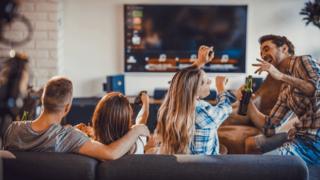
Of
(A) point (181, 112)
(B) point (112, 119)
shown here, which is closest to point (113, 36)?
(A) point (181, 112)

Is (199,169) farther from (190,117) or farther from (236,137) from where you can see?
(236,137)

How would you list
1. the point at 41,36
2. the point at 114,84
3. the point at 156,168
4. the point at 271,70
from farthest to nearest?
the point at 114,84 → the point at 41,36 → the point at 271,70 → the point at 156,168

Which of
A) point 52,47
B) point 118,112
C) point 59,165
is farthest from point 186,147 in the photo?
point 52,47

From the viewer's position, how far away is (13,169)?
7.91ft

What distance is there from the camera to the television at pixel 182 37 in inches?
256

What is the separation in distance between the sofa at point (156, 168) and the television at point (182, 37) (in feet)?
13.7

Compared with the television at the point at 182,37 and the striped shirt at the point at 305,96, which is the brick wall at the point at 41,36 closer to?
the television at the point at 182,37

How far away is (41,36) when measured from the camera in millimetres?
6176

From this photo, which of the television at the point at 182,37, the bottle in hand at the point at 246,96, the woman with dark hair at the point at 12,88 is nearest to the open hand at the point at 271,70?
the bottle in hand at the point at 246,96

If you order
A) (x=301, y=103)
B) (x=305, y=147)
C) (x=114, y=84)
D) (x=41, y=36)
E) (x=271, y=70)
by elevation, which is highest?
(x=41, y=36)

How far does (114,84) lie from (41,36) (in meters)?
0.96

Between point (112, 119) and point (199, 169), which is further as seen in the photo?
point (112, 119)

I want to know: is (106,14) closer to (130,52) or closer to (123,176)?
(130,52)

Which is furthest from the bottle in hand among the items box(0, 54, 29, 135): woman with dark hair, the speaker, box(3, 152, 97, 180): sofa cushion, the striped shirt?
the speaker
